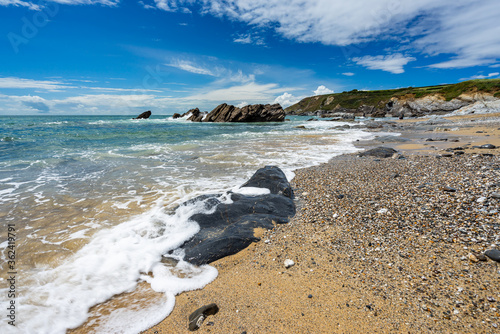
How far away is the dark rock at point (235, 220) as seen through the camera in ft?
13.0

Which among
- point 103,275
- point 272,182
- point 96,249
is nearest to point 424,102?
point 272,182

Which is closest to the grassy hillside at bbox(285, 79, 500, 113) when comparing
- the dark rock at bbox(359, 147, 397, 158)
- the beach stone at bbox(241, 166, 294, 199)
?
the dark rock at bbox(359, 147, 397, 158)

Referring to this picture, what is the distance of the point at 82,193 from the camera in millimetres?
7094

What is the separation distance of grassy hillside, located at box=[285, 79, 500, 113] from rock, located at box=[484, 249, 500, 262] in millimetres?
65808

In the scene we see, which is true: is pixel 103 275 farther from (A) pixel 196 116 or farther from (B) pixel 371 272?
(A) pixel 196 116

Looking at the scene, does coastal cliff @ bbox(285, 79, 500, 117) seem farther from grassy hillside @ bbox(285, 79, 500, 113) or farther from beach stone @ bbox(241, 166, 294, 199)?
beach stone @ bbox(241, 166, 294, 199)

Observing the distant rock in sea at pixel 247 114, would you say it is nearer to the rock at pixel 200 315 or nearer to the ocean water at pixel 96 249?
the ocean water at pixel 96 249

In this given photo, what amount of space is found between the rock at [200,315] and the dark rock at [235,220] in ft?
3.49

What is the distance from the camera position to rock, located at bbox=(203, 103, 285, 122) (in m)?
66.6

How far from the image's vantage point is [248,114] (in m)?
66.8

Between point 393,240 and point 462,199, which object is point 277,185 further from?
point 462,199

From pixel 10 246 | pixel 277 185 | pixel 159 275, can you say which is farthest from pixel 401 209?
pixel 10 246

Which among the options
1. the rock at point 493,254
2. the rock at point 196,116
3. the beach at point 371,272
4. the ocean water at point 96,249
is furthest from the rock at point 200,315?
the rock at point 196,116

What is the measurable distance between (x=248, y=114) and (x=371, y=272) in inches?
2608
